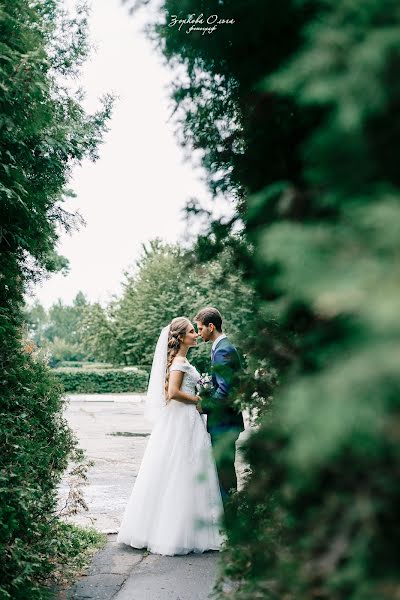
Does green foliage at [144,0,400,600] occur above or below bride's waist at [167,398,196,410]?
above

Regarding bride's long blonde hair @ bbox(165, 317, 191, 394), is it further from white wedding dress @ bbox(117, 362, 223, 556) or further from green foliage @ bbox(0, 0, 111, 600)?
green foliage @ bbox(0, 0, 111, 600)

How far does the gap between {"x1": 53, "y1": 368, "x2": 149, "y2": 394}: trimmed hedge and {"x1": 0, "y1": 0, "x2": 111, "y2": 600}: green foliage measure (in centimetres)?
2981

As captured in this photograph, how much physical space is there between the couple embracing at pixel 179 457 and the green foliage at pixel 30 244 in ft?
4.06

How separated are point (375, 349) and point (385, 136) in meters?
0.56

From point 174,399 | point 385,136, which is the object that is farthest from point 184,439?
point 385,136

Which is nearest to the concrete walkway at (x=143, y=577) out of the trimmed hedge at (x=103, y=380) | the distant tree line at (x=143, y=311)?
the distant tree line at (x=143, y=311)

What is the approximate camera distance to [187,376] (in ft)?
21.9

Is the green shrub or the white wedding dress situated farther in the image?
the green shrub

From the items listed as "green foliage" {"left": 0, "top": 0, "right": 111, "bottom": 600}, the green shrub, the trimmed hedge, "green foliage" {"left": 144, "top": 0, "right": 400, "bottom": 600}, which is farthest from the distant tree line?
"green foliage" {"left": 144, "top": 0, "right": 400, "bottom": 600}

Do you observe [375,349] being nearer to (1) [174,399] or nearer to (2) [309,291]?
(2) [309,291]

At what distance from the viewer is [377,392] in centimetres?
102

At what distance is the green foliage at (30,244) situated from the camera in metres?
3.73

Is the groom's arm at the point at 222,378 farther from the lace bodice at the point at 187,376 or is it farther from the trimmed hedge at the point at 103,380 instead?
the trimmed hedge at the point at 103,380

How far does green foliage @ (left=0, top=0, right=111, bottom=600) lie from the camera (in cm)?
373
